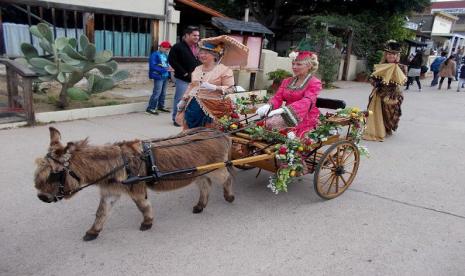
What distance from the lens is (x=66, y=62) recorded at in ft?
24.6

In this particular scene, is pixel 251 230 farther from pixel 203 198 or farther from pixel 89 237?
pixel 89 237

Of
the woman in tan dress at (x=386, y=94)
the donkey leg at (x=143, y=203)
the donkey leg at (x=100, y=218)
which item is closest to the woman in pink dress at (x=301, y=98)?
the donkey leg at (x=143, y=203)

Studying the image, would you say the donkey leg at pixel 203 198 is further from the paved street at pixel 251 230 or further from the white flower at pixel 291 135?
the white flower at pixel 291 135

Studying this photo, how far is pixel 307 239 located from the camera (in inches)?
151

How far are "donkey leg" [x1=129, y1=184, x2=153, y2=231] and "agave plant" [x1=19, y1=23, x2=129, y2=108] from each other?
4.89 m

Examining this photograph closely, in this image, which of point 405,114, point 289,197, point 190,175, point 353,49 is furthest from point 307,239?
point 353,49

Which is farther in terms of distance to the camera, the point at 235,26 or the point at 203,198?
the point at 235,26

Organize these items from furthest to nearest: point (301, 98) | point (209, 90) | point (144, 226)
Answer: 1. point (209, 90)
2. point (301, 98)
3. point (144, 226)

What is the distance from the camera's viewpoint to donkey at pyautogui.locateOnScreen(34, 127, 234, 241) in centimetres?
294

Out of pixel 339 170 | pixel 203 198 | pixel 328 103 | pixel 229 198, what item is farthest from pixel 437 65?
pixel 203 198

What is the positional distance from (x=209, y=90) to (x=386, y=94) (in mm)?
4567

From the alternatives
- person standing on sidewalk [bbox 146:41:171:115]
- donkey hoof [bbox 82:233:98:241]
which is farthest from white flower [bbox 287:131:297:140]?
person standing on sidewalk [bbox 146:41:171:115]

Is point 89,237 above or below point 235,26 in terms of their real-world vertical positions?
below

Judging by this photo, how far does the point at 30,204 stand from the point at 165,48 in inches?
208
